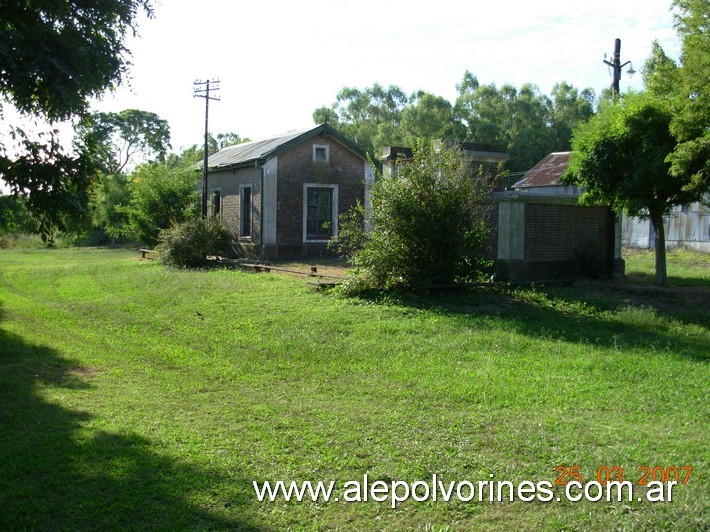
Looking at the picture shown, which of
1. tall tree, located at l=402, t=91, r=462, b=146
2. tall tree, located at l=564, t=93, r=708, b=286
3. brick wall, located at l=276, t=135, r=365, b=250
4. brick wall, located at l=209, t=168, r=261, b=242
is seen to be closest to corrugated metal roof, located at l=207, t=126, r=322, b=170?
brick wall, located at l=209, t=168, r=261, b=242

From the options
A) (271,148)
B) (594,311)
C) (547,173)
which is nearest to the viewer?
(594,311)

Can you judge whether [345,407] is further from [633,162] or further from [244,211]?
[244,211]

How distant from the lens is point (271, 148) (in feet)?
75.3

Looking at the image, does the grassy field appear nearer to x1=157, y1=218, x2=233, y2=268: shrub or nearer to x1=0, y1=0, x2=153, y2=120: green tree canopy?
x1=0, y1=0, x2=153, y2=120: green tree canopy

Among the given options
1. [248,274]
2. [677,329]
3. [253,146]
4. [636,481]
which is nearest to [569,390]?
[636,481]

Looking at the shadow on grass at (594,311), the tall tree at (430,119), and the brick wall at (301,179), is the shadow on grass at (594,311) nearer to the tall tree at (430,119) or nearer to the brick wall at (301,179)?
the brick wall at (301,179)

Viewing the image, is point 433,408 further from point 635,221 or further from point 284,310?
point 635,221

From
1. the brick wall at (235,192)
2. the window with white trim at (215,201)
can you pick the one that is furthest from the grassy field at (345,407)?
the window with white trim at (215,201)

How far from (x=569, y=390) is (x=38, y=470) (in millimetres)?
5132

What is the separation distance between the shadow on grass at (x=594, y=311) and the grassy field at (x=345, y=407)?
0.25ft

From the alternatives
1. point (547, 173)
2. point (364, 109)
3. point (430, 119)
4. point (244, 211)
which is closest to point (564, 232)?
point (244, 211)

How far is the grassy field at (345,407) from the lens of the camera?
4227mm

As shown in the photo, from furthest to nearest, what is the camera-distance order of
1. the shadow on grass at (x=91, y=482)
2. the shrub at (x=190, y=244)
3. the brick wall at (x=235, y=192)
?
the brick wall at (x=235, y=192), the shrub at (x=190, y=244), the shadow on grass at (x=91, y=482)
